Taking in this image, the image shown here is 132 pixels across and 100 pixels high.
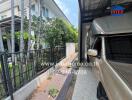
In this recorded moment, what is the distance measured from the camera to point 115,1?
6727 millimetres

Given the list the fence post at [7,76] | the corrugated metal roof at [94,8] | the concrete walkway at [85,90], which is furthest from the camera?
the corrugated metal roof at [94,8]

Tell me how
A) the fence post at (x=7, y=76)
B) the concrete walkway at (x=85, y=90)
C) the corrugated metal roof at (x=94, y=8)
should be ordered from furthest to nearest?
1. the corrugated metal roof at (x=94, y=8)
2. the concrete walkway at (x=85, y=90)
3. the fence post at (x=7, y=76)

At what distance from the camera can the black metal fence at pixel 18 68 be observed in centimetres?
305

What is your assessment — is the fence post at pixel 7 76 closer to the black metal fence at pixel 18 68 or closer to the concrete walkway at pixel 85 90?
the black metal fence at pixel 18 68

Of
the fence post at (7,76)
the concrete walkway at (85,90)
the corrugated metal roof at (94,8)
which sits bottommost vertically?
the concrete walkway at (85,90)

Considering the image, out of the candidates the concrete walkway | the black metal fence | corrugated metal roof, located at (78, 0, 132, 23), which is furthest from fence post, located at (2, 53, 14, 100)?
corrugated metal roof, located at (78, 0, 132, 23)

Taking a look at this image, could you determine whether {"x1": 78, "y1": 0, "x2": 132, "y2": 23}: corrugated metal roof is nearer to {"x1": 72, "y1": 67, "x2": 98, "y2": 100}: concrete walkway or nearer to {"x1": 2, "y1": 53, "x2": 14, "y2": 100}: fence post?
{"x1": 72, "y1": 67, "x2": 98, "y2": 100}: concrete walkway

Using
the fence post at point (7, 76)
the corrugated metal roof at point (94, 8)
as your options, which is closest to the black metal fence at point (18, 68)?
the fence post at point (7, 76)

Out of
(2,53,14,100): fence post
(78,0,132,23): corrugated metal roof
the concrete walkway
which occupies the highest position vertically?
(78,0,132,23): corrugated metal roof

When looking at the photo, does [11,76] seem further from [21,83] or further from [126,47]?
[126,47]

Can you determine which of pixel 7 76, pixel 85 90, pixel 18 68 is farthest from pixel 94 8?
pixel 7 76

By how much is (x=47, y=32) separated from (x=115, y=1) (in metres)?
4.13

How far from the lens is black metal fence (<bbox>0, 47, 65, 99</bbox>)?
3047 millimetres

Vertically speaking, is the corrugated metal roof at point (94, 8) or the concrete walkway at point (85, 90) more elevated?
the corrugated metal roof at point (94, 8)
